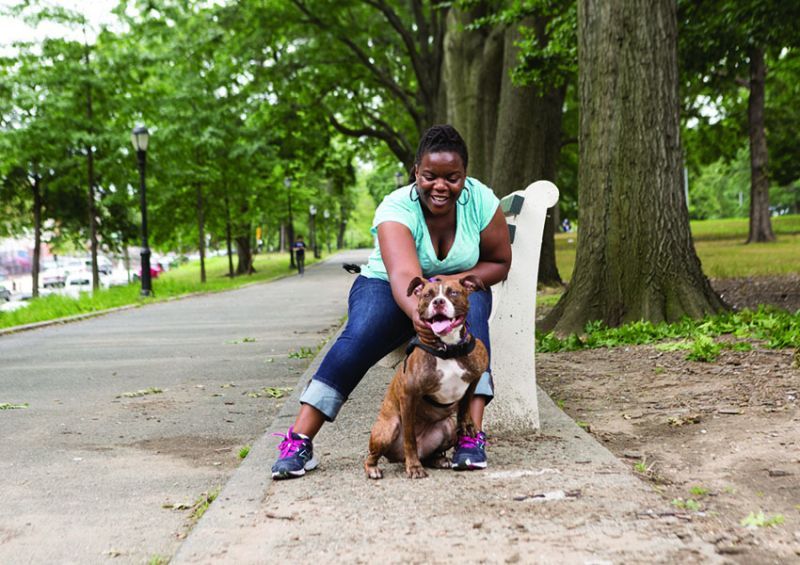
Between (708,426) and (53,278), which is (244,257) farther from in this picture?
(708,426)

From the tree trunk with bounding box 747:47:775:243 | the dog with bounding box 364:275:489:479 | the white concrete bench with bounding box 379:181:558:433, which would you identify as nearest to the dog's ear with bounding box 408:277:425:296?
the dog with bounding box 364:275:489:479

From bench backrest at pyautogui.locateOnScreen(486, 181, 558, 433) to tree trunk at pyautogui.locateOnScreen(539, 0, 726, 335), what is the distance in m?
3.81

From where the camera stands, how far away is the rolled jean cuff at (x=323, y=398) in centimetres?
379

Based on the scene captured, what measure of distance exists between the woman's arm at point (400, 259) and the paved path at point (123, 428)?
1273 mm

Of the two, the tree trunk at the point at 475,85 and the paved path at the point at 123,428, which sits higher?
the tree trunk at the point at 475,85

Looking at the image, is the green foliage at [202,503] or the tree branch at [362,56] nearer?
the green foliage at [202,503]

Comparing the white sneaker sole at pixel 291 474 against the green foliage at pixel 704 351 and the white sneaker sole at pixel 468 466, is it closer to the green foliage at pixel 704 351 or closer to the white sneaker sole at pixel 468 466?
the white sneaker sole at pixel 468 466

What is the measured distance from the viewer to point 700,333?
24.2 ft

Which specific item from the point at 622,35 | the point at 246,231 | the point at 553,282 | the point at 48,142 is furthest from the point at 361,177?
the point at 622,35

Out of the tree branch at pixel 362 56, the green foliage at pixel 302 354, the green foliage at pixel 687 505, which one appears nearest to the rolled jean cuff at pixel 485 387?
the green foliage at pixel 687 505

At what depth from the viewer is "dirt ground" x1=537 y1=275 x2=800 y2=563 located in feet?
10.1

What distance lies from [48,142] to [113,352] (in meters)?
16.5

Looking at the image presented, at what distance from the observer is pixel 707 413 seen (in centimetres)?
504

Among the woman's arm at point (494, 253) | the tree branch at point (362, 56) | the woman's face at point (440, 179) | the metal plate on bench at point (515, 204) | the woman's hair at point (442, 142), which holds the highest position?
the tree branch at point (362, 56)
